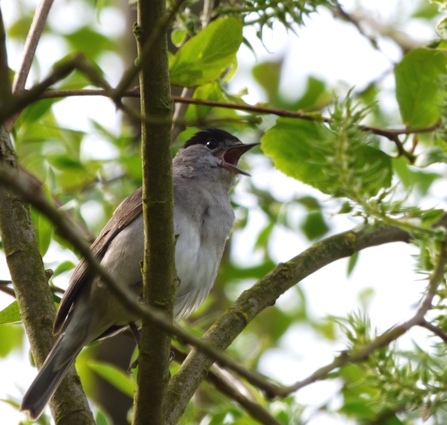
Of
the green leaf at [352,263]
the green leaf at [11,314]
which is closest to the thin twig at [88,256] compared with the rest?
the green leaf at [11,314]

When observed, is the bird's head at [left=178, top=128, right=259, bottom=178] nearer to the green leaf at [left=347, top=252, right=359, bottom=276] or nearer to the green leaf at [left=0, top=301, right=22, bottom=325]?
the green leaf at [left=347, top=252, right=359, bottom=276]

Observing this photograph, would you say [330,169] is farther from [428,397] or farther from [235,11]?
[235,11]

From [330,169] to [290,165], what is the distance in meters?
0.92

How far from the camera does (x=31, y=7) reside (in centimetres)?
877

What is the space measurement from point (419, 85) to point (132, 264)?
6.19 feet

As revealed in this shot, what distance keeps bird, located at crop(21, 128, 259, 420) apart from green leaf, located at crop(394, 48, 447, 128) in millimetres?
1489

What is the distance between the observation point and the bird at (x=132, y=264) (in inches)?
155

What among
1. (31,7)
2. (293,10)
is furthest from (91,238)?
(31,7)

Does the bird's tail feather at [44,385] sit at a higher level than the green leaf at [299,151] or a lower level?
lower

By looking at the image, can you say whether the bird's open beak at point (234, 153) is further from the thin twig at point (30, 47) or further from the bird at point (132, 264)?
the thin twig at point (30, 47)

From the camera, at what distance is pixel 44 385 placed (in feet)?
11.4

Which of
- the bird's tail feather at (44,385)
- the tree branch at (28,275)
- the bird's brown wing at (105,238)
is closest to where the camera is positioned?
the tree branch at (28,275)

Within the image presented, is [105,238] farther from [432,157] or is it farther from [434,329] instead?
[434,329]

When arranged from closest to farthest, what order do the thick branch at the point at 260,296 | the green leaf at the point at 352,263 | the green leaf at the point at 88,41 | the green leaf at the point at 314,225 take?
the thick branch at the point at 260,296
the green leaf at the point at 352,263
the green leaf at the point at 314,225
the green leaf at the point at 88,41
